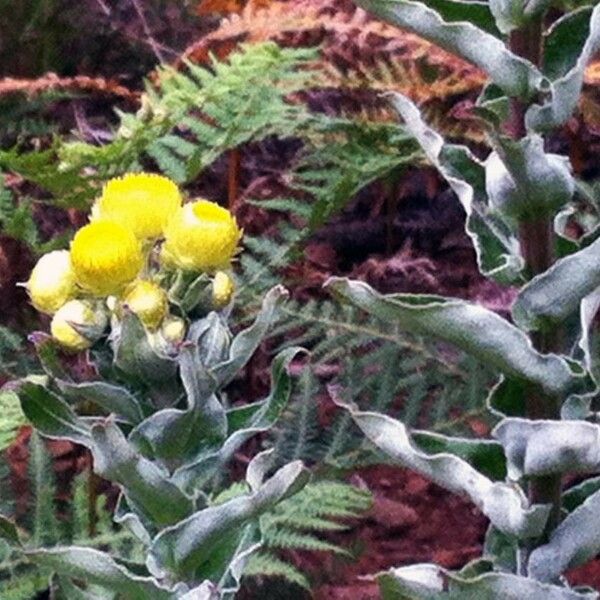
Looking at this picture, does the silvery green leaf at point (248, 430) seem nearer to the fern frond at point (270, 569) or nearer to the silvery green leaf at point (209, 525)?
the silvery green leaf at point (209, 525)

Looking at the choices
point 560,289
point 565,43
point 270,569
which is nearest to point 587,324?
point 560,289

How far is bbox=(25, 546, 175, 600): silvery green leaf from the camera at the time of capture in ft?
2.51

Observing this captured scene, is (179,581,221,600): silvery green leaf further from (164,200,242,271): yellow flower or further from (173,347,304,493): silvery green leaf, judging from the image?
(164,200,242,271): yellow flower

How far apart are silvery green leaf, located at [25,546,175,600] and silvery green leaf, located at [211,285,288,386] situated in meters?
0.12

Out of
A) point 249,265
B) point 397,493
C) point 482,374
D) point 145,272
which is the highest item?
point 145,272

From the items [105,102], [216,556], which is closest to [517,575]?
[216,556]

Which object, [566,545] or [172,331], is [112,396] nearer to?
[172,331]

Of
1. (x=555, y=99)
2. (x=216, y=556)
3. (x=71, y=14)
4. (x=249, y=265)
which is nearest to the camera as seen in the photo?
(x=555, y=99)

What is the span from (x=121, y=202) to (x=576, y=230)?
86cm

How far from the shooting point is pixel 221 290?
2.53ft

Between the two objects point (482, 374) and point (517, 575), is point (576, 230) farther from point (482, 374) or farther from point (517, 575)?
point (517, 575)

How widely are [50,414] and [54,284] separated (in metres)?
0.08

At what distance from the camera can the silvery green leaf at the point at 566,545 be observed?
0.77 metres

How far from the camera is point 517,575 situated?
30.0 inches
